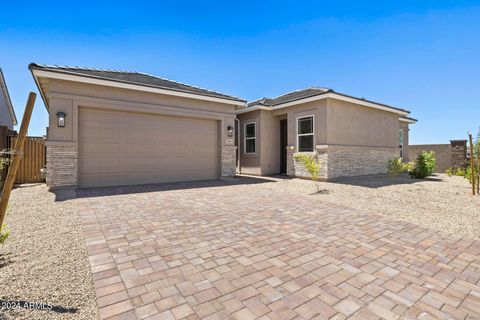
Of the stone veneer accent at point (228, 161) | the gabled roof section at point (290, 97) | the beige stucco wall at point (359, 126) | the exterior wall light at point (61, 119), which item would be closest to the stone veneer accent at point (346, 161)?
the beige stucco wall at point (359, 126)

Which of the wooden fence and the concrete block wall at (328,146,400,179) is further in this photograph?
the concrete block wall at (328,146,400,179)

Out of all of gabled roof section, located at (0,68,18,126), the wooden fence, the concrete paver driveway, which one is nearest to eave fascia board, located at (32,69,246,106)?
A: the wooden fence

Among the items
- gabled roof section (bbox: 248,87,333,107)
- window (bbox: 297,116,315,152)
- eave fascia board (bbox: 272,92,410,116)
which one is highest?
gabled roof section (bbox: 248,87,333,107)

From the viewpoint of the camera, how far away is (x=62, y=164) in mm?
7656

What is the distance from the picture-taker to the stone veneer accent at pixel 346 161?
10.8 meters

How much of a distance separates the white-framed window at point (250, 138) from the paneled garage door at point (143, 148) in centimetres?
333

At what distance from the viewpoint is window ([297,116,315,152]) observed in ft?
37.8

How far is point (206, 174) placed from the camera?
10695mm

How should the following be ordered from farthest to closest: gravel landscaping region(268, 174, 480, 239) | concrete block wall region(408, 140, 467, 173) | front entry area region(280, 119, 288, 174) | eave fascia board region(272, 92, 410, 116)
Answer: concrete block wall region(408, 140, 467, 173), front entry area region(280, 119, 288, 174), eave fascia board region(272, 92, 410, 116), gravel landscaping region(268, 174, 480, 239)

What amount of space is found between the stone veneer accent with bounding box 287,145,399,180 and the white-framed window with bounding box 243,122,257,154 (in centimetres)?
223

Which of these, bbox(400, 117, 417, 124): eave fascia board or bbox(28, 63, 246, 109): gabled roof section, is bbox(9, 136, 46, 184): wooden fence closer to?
bbox(28, 63, 246, 109): gabled roof section

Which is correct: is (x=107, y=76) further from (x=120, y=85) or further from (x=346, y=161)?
(x=346, y=161)

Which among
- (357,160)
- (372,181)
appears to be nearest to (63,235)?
(372,181)

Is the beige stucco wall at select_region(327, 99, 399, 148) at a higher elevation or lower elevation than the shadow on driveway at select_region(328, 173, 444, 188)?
higher
